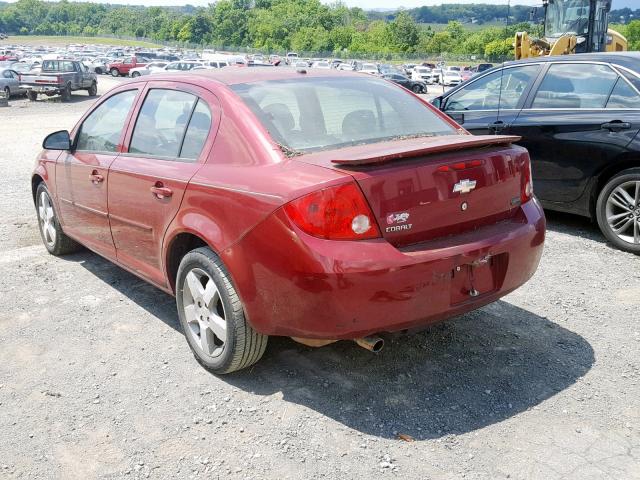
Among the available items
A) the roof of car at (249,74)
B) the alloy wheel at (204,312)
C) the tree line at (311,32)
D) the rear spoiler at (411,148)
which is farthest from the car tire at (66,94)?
the tree line at (311,32)

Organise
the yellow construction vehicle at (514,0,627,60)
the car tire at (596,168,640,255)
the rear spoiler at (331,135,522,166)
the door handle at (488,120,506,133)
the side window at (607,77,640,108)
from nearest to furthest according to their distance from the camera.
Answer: the rear spoiler at (331,135,522,166), the car tire at (596,168,640,255), the side window at (607,77,640,108), the door handle at (488,120,506,133), the yellow construction vehicle at (514,0,627,60)

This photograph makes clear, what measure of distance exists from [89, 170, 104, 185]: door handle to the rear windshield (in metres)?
1.36

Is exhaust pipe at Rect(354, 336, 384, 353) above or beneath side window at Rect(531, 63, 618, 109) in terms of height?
beneath

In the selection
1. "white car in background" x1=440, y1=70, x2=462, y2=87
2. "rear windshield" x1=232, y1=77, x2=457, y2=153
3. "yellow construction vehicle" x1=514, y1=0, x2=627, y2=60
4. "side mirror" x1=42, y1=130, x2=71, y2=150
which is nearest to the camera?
"rear windshield" x1=232, y1=77, x2=457, y2=153

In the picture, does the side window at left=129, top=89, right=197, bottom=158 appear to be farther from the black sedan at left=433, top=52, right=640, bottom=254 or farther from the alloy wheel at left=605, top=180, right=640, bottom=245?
the alloy wheel at left=605, top=180, right=640, bottom=245

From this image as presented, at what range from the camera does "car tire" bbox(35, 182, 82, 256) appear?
18.9 ft

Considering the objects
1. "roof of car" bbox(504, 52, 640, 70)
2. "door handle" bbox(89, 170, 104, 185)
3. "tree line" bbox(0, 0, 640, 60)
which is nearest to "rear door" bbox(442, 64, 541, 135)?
"roof of car" bbox(504, 52, 640, 70)

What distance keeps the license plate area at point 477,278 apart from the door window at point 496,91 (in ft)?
12.7

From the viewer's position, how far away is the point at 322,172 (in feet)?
10.0

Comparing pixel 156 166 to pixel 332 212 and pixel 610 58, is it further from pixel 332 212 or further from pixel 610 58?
pixel 610 58

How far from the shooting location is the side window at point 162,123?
12.9 ft

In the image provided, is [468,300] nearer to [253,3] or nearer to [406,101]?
[406,101]

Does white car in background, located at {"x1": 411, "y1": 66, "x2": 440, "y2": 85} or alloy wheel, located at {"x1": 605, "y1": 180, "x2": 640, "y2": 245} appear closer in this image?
alloy wheel, located at {"x1": 605, "y1": 180, "x2": 640, "y2": 245}

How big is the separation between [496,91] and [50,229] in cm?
481
